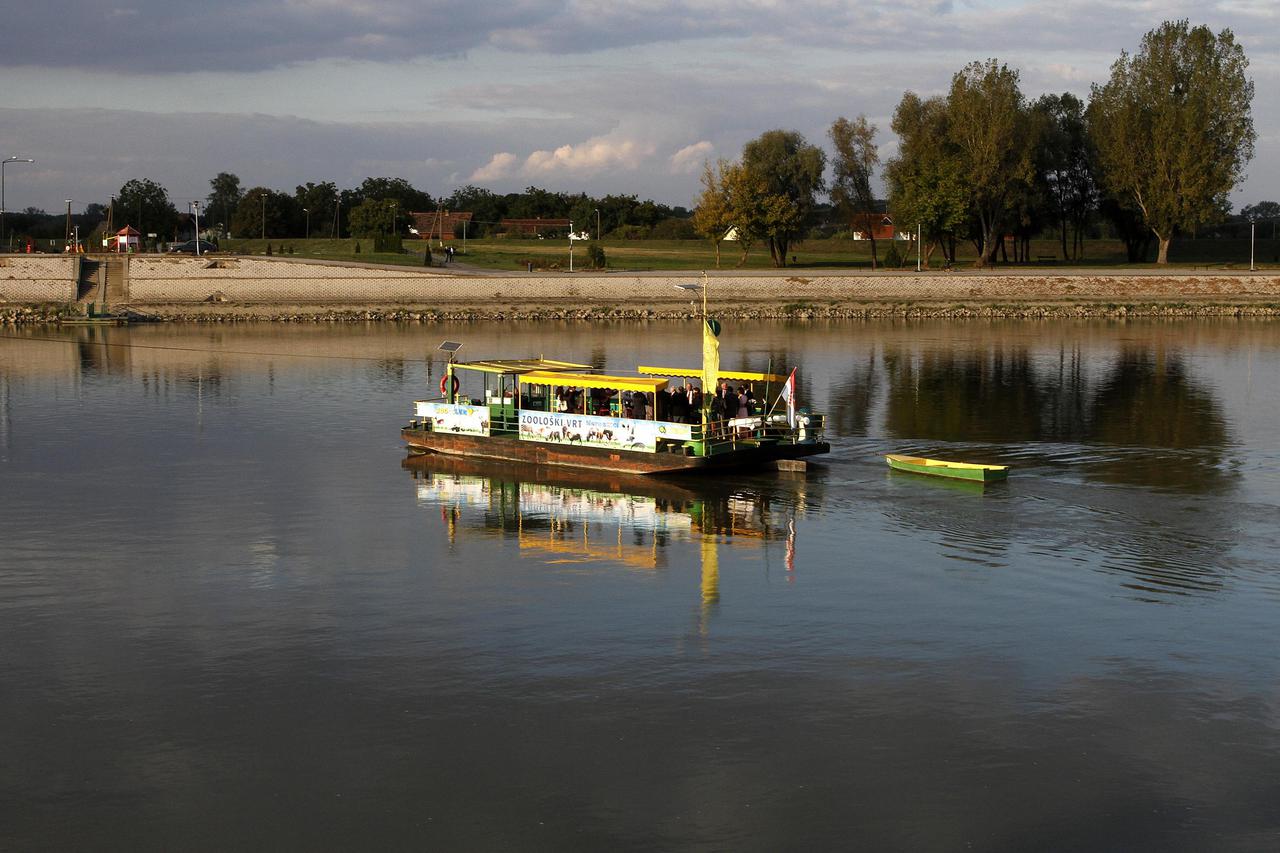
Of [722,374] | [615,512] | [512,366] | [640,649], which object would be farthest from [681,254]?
→ [640,649]

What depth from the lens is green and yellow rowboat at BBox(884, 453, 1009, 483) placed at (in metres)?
36.8

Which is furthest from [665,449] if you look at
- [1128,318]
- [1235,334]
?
[1128,318]

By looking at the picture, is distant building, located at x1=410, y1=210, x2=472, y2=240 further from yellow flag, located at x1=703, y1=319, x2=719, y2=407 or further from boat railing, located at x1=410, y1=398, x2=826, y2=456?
yellow flag, located at x1=703, y1=319, x2=719, y2=407

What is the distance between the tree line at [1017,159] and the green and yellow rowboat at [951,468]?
3448 inches

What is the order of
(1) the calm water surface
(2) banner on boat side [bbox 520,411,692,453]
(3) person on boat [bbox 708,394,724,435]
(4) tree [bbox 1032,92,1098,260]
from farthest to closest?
(4) tree [bbox 1032,92,1098,260] < (3) person on boat [bbox 708,394,724,435] < (2) banner on boat side [bbox 520,411,692,453] < (1) the calm water surface

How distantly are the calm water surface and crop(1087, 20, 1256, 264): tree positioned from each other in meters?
80.9

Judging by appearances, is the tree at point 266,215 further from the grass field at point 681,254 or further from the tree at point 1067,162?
the tree at point 1067,162

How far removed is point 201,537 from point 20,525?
5.01m

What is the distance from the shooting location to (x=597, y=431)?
3969 cm

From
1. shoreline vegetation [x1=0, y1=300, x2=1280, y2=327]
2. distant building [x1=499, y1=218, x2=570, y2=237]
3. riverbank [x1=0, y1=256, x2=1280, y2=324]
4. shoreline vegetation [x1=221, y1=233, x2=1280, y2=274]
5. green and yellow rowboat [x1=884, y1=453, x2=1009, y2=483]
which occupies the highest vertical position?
distant building [x1=499, y1=218, x2=570, y2=237]

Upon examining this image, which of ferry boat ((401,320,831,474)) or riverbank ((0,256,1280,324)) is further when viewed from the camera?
riverbank ((0,256,1280,324))

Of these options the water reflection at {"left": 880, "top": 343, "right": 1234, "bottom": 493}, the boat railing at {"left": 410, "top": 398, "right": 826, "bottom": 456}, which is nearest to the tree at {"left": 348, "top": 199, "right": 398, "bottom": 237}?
the water reflection at {"left": 880, "top": 343, "right": 1234, "bottom": 493}

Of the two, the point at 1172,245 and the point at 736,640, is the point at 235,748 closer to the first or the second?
the point at 736,640

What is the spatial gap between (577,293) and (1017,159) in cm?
4181
